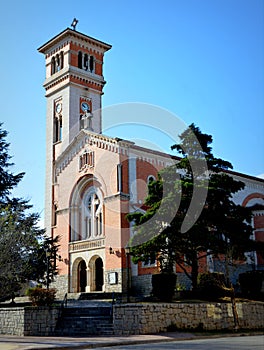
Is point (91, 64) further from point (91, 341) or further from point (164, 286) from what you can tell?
point (91, 341)

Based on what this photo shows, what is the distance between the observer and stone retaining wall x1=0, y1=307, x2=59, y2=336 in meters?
22.0

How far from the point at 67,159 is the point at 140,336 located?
23.8 m

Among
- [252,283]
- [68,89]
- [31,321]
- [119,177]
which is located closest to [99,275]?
[119,177]

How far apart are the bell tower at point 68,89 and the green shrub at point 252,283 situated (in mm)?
19262

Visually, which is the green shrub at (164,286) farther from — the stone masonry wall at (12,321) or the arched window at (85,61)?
the arched window at (85,61)

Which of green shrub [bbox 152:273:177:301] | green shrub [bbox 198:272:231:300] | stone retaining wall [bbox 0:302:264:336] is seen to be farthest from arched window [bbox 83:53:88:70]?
stone retaining wall [bbox 0:302:264:336]

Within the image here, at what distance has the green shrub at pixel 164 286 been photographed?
2534cm

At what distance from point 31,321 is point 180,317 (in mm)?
7059

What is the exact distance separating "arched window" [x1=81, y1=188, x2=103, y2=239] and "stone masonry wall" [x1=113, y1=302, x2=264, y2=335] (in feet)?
48.8

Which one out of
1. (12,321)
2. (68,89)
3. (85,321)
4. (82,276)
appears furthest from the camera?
(68,89)

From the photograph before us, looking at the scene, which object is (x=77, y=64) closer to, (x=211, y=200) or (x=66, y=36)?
(x=66, y=36)

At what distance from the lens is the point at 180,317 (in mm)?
23234

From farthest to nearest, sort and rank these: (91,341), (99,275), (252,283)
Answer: (99,275) < (252,283) < (91,341)

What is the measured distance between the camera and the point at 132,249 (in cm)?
2709
